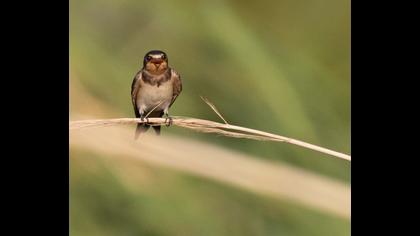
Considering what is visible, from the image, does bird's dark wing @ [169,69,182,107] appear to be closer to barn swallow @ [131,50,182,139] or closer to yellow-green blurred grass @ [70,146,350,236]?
barn swallow @ [131,50,182,139]

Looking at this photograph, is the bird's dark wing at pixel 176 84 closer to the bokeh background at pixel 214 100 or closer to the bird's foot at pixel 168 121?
the bokeh background at pixel 214 100

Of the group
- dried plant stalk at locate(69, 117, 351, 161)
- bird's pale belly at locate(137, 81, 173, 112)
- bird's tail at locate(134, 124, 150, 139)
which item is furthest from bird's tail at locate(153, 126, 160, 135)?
bird's pale belly at locate(137, 81, 173, 112)

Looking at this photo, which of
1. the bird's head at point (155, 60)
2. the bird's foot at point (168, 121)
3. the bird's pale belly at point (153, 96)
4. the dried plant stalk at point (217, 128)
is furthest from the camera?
the bird's pale belly at point (153, 96)

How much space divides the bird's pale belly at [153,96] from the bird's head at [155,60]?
7 cm

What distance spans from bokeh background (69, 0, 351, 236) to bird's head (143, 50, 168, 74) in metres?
0.02

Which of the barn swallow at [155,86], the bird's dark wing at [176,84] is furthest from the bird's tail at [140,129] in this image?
the bird's dark wing at [176,84]

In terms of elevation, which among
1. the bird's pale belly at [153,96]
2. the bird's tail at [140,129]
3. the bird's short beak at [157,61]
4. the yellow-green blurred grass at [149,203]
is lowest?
the yellow-green blurred grass at [149,203]

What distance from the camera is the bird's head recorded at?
143cm

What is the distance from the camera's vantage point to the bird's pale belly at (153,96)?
1.55 metres

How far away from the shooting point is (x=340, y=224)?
1.15 m

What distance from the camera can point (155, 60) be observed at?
144 cm

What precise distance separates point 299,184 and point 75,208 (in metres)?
0.53

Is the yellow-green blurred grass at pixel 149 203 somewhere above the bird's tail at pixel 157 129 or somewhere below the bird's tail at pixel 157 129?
below
